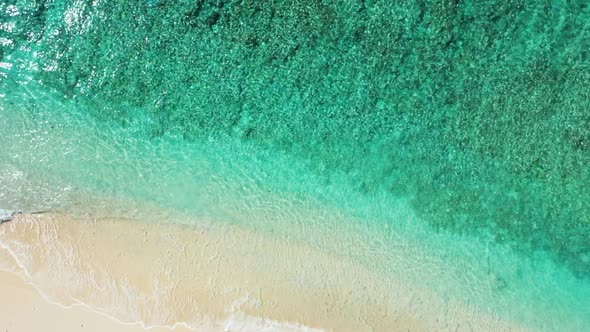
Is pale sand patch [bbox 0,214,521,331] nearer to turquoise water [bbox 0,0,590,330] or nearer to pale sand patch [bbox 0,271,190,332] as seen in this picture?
pale sand patch [bbox 0,271,190,332]

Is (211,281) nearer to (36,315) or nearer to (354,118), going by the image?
(36,315)

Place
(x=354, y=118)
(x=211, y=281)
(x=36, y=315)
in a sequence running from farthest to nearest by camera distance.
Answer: (x=354, y=118)
(x=211, y=281)
(x=36, y=315)

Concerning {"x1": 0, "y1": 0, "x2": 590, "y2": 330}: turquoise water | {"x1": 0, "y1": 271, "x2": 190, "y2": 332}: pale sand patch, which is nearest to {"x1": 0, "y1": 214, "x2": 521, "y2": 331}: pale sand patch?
{"x1": 0, "y1": 271, "x2": 190, "y2": 332}: pale sand patch

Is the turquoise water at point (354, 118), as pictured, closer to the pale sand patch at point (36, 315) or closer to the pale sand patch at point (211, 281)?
the pale sand patch at point (211, 281)

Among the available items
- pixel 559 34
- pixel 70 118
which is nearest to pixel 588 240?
pixel 559 34

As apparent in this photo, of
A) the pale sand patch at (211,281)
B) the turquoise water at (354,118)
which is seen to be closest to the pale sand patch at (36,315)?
the pale sand patch at (211,281)

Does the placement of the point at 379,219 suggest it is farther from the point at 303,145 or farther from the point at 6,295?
the point at 6,295

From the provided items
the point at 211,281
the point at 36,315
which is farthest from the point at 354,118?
the point at 36,315
